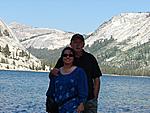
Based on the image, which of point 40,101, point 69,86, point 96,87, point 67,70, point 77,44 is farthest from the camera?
point 40,101

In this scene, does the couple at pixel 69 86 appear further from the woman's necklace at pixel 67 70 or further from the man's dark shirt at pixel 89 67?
the man's dark shirt at pixel 89 67

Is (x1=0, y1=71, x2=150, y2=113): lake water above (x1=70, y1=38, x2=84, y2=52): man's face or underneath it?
underneath

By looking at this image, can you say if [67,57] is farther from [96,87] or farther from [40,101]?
[40,101]

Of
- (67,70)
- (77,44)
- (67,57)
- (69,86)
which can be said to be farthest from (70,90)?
Answer: (77,44)

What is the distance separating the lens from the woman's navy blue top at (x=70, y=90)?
999 cm

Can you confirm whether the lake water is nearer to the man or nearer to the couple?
the man

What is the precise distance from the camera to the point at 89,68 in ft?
37.7

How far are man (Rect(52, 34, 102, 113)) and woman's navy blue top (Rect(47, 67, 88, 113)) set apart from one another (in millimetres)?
1183

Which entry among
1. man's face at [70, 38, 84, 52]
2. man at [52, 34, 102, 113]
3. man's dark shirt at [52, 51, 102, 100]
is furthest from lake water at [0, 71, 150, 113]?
man's face at [70, 38, 84, 52]

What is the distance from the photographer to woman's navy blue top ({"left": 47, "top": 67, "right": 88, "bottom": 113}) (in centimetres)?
999

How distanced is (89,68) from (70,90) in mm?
1602

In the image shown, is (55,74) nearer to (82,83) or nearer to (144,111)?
(82,83)

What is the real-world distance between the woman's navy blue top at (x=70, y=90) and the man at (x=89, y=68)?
1183mm

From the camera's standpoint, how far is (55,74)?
10.2 meters
